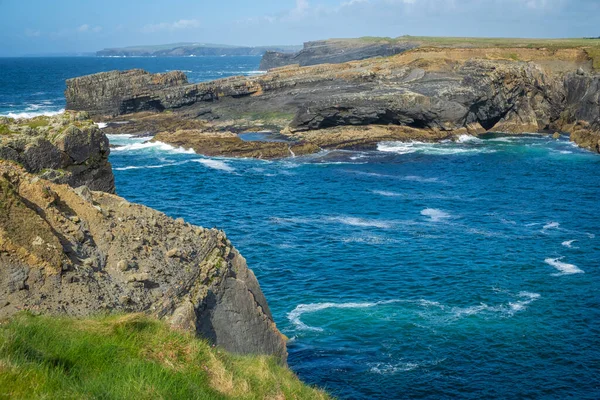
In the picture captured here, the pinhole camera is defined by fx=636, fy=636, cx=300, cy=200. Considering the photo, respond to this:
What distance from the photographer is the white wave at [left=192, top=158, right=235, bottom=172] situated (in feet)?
209

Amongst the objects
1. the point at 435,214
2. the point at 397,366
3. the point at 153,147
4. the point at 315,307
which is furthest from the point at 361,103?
the point at 397,366


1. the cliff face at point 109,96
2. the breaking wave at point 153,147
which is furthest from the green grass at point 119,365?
the cliff face at point 109,96

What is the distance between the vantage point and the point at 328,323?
28.4 meters

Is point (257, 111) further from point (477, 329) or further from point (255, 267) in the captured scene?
point (477, 329)

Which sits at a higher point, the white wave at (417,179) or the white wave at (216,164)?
the white wave at (216,164)

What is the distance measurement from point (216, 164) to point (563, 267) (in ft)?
129

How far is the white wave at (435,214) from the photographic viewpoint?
4519 centimetres

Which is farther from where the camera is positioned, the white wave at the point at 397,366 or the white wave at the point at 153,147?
the white wave at the point at 153,147

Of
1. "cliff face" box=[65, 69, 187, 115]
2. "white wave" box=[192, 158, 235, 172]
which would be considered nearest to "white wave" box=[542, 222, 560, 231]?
"white wave" box=[192, 158, 235, 172]

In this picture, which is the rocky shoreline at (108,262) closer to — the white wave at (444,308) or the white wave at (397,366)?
the white wave at (397,366)

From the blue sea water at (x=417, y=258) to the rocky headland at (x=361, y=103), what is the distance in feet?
29.2

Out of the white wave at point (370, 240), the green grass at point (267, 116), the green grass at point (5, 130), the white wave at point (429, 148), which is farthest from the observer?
the green grass at point (267, 116)

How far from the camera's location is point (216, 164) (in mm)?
65875

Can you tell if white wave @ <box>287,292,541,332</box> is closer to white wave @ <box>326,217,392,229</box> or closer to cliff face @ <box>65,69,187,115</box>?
white wave @ <box>326,217,392,229</box>
